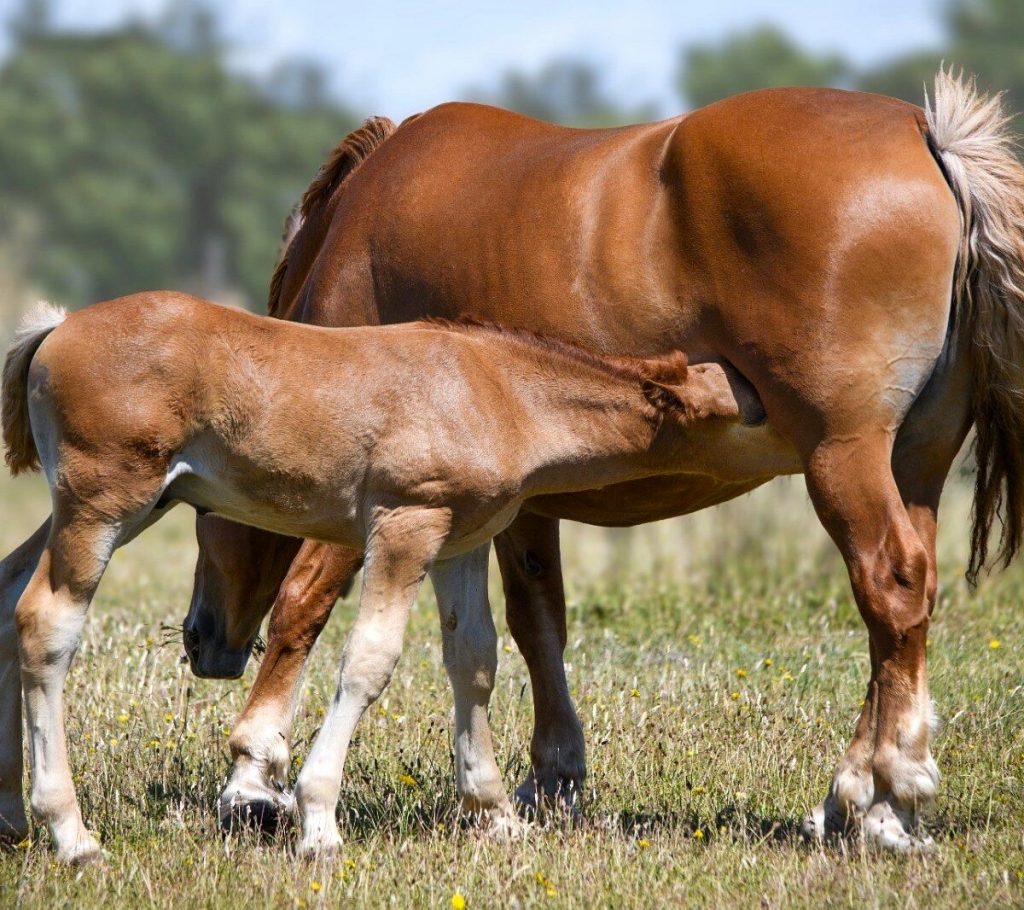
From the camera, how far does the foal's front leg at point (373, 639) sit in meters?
4.25

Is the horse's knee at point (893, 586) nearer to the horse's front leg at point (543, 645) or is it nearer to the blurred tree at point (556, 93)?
the horse's front leg at point (543, 645)

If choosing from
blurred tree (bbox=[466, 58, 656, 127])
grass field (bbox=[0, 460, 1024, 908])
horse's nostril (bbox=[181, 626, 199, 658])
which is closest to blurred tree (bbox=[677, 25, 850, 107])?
blurred tree (bbox=[466, 58, 656, 127])

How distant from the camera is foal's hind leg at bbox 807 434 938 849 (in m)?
4.27

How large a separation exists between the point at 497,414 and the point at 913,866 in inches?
68.3

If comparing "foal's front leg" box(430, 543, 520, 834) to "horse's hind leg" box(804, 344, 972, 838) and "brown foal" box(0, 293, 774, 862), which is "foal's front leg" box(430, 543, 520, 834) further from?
"horse's hind leg" box(804, 344, 972, 838)

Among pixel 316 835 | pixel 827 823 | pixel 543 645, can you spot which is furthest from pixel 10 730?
pixel 827 823

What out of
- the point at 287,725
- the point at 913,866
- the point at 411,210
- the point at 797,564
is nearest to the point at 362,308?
the point at 411,210

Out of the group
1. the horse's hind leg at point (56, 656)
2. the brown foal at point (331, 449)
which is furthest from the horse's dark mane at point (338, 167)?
the horse's hind leg at point (56, 656)

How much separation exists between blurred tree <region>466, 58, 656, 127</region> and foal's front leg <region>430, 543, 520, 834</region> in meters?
62.3

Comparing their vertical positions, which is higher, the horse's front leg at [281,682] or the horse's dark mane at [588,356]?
the horse's dark mane at [588,356]

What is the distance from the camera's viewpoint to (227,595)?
5.40 m

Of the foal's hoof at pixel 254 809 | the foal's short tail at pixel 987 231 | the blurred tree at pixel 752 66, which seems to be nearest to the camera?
the foal's short tail at pixel 987 231

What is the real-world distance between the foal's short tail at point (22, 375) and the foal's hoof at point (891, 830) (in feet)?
8.88

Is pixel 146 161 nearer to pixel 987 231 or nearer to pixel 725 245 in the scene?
pixel 725 245
